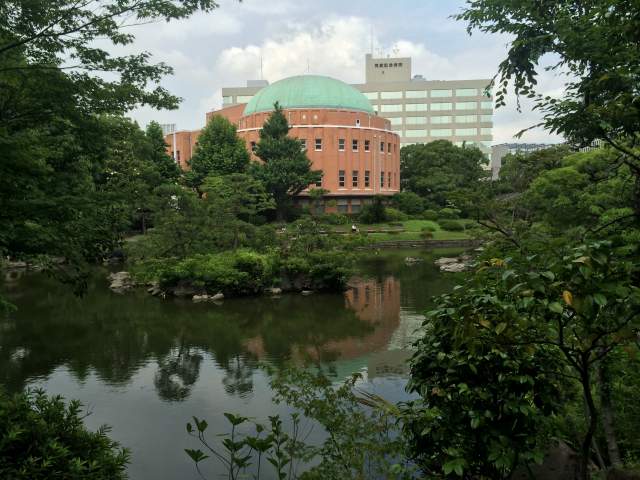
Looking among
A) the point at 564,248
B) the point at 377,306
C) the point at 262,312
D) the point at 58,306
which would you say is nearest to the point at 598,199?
the point at 377,306

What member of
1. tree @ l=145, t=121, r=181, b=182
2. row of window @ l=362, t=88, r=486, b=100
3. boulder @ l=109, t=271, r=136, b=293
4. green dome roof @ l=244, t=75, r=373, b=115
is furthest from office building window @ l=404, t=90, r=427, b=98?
boulder @ l=109, t=271, r=136, b=293

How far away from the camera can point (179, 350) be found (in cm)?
1370

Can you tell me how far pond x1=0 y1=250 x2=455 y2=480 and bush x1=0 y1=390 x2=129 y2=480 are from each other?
2931 millimetres

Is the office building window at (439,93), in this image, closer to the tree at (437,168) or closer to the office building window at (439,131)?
the office building window at (439,131)

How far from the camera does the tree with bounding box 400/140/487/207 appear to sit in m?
55.8

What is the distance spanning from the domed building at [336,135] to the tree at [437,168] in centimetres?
368

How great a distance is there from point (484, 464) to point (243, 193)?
2162 centimetres

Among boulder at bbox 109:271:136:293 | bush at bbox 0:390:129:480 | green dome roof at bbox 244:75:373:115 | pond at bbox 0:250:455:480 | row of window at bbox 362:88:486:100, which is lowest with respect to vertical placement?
pond at bbox 0:250:455:480

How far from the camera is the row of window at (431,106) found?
86562mm

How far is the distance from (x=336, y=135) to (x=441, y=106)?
4129 centimetres

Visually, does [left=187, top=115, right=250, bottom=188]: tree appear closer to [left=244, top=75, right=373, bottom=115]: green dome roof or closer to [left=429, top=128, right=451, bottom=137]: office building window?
[left=244, top=75, right=373, bottom=115]: green dome roof

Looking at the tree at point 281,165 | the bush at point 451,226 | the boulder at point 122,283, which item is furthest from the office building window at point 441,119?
the boulder at point 122,283

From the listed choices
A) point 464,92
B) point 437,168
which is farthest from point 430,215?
point 464,92

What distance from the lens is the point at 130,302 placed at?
66.5 ft
